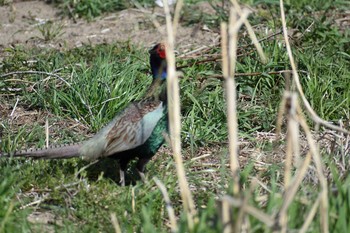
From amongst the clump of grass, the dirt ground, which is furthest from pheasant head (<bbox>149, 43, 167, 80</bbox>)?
the clump of grass

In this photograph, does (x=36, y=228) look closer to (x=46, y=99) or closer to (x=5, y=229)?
(x=5, y=229)

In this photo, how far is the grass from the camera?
14.8ft

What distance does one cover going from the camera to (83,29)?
7.75 m

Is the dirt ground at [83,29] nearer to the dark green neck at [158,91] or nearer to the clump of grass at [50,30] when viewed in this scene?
the clump of grass at [50,30]

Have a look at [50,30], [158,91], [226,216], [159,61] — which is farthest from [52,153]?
[50,30]

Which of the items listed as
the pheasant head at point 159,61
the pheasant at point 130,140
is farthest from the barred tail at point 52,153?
the pheasant head at point 159,61

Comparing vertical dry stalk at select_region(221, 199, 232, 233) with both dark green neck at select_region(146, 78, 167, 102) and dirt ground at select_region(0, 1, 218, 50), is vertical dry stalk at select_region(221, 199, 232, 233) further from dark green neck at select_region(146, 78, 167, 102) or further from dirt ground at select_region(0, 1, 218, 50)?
dirt ground at select_region(0, 1, 218, 50)

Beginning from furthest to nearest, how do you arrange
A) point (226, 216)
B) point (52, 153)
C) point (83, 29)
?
point (83, 29) → point (52, 153) → point (226, 216)

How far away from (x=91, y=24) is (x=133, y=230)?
3.67 m

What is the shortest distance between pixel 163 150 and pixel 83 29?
217 cm

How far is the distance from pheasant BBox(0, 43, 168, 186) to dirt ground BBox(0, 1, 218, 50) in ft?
6.56

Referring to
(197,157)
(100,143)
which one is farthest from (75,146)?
(197,157)

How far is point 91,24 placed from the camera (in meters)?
7.83

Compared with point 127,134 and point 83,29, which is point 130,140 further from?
point 83,29
